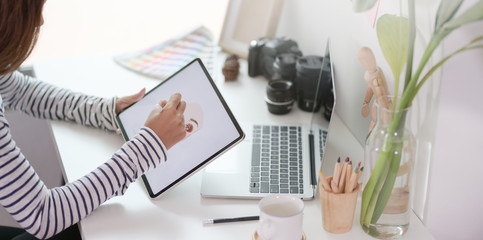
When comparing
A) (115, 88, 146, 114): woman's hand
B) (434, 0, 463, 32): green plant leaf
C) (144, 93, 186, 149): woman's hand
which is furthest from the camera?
(115, 88, 146, 114): woman's hand

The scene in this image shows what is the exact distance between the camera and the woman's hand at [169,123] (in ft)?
3.34

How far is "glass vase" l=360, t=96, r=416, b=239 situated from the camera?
33.8 inches

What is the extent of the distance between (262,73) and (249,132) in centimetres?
32

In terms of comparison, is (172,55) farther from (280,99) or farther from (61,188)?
(61,188)

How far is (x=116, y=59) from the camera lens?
5.20 feet

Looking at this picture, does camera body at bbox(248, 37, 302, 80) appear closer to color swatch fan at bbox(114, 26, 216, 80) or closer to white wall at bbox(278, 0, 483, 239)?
color swatch fan at bbox(114, 26, 216, 80)

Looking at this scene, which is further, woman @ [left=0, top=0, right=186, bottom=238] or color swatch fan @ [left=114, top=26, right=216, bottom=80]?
color swatch fan @ [left=114, top=26, right=216, bottom=80]

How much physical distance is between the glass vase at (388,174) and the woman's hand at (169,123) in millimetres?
358

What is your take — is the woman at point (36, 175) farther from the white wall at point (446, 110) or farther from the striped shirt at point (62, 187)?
the white wall at point (446, 110)

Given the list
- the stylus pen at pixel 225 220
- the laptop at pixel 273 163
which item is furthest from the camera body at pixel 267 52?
the stylus pen at pixel 225 220

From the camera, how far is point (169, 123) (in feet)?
3.37

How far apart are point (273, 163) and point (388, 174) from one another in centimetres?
31

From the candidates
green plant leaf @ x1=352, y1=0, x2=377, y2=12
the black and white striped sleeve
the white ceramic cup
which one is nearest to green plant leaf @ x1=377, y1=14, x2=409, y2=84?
green plant leaf @ x1=352, y1=0, x2=377, y2=12

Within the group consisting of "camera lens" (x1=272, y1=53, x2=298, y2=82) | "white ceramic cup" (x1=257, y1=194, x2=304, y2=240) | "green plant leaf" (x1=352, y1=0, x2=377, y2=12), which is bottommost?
"white ceramic cup" (x1=257, y1=194, x2=304, y2=240)
